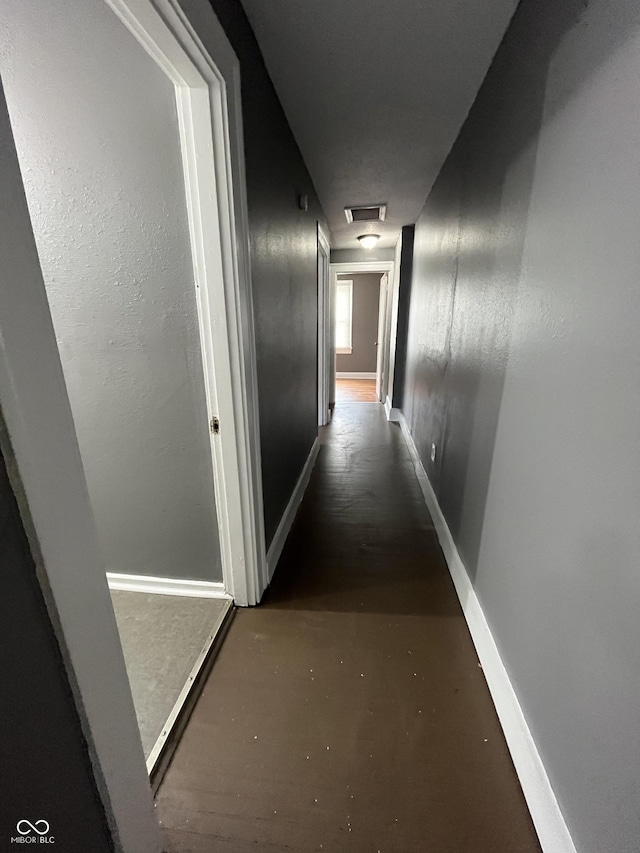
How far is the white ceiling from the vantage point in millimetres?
1244

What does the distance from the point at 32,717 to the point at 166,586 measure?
127cm

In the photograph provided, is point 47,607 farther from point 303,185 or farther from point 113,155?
point 303,185

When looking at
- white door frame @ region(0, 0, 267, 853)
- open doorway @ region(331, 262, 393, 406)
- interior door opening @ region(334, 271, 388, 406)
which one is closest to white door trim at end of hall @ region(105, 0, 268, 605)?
white door frame @ region(0, 0, 267, 853)

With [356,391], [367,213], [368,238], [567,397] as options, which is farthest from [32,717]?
[356,391]

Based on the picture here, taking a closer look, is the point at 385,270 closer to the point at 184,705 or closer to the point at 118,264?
the point at 118,264

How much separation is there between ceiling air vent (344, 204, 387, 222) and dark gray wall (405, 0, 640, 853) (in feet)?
6.27

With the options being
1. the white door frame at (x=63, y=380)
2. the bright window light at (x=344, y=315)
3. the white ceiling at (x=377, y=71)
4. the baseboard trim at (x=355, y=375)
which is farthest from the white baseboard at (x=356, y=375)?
the white door frame at (x=63, y=380)

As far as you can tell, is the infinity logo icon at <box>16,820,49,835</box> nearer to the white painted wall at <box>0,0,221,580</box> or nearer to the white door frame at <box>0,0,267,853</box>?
the white door frame at <box>0,0,267,853</box>

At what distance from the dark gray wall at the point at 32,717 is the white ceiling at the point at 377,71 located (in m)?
1.75

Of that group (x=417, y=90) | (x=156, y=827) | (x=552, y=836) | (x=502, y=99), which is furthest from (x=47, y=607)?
(x=417, y=90)

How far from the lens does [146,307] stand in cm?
136

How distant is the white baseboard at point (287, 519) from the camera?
1900mm

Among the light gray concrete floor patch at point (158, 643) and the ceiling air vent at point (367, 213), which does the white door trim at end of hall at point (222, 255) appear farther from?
the ceiling air vent at point (367, 213)

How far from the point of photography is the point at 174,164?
1200 millimetres
